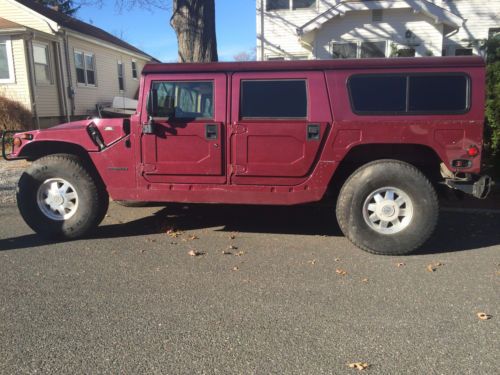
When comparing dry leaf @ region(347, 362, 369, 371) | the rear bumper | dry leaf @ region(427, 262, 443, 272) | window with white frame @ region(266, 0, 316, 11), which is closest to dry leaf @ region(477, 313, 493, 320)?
dry leaf @ region(427, 262, 443, 272)

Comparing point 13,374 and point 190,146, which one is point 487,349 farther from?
point 190,146

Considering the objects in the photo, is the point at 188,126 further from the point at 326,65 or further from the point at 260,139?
the point at 326,65

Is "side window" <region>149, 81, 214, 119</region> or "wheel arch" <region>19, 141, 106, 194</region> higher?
"side window" <region>149, 81, 214, 119</region>

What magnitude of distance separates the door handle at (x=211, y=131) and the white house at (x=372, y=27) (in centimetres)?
1165

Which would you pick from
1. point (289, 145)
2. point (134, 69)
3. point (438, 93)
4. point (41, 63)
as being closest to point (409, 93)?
point (438, 93)

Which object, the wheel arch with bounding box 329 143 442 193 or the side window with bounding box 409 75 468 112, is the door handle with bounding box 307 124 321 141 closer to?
the wheel arch with bounding box 329 143 442 193

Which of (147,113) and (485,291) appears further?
(147,113)

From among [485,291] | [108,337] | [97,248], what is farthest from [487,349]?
[97,248]

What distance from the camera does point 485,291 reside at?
3.76 meters

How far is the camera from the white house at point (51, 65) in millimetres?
15648

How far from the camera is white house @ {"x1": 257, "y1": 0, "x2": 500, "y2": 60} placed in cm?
1530

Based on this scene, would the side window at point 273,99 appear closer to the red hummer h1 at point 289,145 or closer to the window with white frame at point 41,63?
the red hummer h1 at point 289,145

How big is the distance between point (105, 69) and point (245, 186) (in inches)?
750

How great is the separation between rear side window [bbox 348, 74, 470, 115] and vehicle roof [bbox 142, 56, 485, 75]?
11 cm
